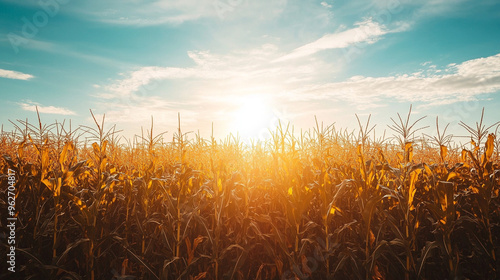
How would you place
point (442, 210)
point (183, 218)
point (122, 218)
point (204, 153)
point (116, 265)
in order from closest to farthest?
point (442, 210)
point (183, 218)
point (116, 265)
point (122, 218)
point (204, 153)

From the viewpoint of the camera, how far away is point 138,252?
425 cm

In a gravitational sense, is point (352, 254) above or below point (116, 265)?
above

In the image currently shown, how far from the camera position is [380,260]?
152 inches

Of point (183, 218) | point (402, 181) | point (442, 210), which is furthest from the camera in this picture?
point (183, 218)

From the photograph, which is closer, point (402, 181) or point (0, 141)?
point (402, 181)

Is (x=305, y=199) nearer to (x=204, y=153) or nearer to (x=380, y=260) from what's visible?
(x=380, y=260)

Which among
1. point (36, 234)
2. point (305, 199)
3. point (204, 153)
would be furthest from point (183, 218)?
point (204, 153)

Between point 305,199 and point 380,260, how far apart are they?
134cm

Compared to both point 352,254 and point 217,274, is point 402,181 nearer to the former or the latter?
point 352,254

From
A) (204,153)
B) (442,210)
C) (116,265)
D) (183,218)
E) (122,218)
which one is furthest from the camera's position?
(204,153)

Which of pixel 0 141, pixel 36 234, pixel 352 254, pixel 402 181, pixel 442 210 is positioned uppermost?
pixel 0 141

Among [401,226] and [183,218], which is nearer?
[183,218]

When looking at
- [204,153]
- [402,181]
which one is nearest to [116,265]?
[402,181]

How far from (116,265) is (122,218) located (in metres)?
0.99
